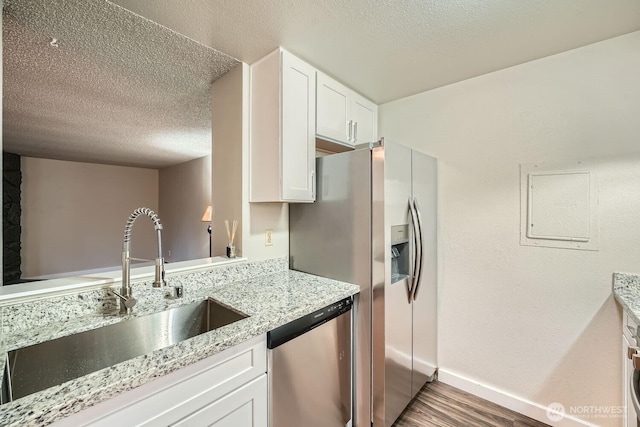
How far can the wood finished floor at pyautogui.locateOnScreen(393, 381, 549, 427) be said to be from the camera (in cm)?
167

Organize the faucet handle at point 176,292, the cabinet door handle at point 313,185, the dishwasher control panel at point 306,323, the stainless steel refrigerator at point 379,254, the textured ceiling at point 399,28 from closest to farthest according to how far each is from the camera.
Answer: the dishwasher control panel at point 306,323 → the textured ceiling at point 399,28 → the faucet handle at point 176,292 → the stainless steel refrigerator at point 379,254 → the cabinet door handle at point 313,185

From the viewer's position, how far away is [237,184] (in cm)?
177

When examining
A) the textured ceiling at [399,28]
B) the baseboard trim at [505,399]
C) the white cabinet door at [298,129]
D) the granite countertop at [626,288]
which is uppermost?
the textured ceiling at [399,28]

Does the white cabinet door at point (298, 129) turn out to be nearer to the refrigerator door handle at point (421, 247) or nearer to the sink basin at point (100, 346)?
the refrigerator door handle at point (421, 247)

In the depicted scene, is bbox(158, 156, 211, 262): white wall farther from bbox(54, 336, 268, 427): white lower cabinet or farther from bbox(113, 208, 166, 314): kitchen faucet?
bbox(54, 336, 268, 427): white lower cabinet

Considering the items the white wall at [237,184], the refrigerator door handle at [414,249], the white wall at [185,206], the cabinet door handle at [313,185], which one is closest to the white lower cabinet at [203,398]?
the white wall at [237,184]

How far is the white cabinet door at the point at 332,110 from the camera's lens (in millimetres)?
1817

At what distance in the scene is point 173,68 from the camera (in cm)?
178

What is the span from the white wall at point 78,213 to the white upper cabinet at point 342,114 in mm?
5452

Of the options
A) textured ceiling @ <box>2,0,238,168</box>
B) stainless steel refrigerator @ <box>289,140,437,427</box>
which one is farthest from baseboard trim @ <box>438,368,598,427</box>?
textured ceiling @ <box>2,0,238,168</box>

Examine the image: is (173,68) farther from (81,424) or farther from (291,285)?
(81,424)

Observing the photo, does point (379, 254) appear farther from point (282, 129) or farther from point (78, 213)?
point (78, 213)

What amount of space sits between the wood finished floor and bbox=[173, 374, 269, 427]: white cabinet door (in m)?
1.07

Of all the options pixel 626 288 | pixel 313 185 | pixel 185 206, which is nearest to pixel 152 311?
pixel 313 185
